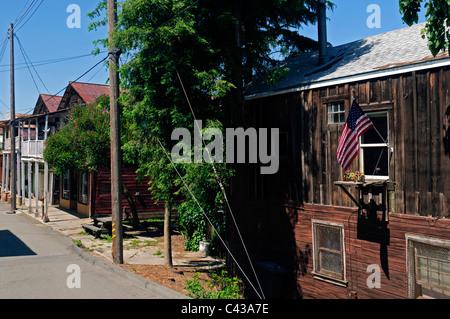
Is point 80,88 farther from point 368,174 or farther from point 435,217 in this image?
point 435,217

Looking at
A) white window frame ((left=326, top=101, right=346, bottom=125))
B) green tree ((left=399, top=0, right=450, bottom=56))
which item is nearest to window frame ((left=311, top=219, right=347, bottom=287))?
white window frame ((left=326, top=101, right=346, bottom=125))

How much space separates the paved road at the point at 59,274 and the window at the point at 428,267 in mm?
5654

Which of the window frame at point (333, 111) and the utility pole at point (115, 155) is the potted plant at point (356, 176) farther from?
the utility pole at point (115, 155)

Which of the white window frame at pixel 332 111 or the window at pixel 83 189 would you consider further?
the window at pixel 83 189

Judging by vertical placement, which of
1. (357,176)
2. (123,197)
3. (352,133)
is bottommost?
(123,197)

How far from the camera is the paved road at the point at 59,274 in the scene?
9266 mm

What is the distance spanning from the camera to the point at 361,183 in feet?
32.0

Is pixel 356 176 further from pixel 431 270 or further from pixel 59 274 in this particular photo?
pixel 59 274

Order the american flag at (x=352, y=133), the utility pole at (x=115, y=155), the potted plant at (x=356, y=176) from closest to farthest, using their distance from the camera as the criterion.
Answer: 1. the american flag at (x=352, y=133)
2. the potted plant at (x=356, y=176)
3. the utility pole at (x=115, y=155)

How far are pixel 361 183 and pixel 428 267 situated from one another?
2483mm

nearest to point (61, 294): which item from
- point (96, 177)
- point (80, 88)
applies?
point (96, 177)

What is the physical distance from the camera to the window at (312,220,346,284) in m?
11.1

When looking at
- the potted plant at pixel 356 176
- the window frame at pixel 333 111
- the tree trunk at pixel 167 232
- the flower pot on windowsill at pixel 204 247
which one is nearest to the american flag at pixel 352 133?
the potted plant at pixel 356 176

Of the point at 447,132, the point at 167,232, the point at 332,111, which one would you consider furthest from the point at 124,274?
the point at 447,132
